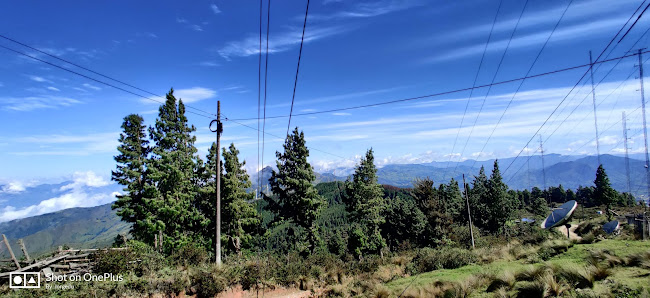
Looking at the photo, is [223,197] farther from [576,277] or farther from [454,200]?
[454,200]

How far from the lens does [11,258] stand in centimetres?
1383

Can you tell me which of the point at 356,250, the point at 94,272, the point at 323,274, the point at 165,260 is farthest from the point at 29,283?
the point at 356,250

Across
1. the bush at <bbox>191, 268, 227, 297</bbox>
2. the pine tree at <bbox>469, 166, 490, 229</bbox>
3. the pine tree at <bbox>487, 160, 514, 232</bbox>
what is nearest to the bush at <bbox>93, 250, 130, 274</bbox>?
the bush at <bbox>191, 268, 227, 297</bbox>

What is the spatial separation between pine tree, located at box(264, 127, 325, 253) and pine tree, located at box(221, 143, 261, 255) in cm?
219

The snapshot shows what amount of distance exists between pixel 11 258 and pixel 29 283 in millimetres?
2586

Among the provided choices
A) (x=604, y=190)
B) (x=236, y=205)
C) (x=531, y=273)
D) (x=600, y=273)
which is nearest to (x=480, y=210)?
(x=604, y=190)

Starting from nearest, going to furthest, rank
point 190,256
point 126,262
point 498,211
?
point 126,262 < point 190,256 < point 498,211

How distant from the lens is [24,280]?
12516 millimetres

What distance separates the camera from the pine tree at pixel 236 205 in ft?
86.9

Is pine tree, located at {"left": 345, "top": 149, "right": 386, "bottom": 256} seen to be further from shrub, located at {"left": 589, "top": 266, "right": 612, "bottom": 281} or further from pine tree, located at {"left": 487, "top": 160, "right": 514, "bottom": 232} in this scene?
pine tree, located at {"left": 487, "top": 160, "right": 514, "bottom": 232}

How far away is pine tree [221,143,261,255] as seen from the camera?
26.5 meters

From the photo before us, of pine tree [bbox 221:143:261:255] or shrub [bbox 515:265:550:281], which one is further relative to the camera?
pine tree [bbox 221:143:261:255]

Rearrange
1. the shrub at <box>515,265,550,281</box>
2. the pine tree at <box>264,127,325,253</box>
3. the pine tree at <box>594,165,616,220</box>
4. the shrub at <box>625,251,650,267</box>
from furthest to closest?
1. the pine tree at <box>594,165,616,220</box>
2. the pine tree at <box>264,127,325,253</box>
3. the shrub at <box>515,265,550,281</box>
4. the shrub at <box>625,251,650,267</box>

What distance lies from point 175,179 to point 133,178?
12.1 feet
